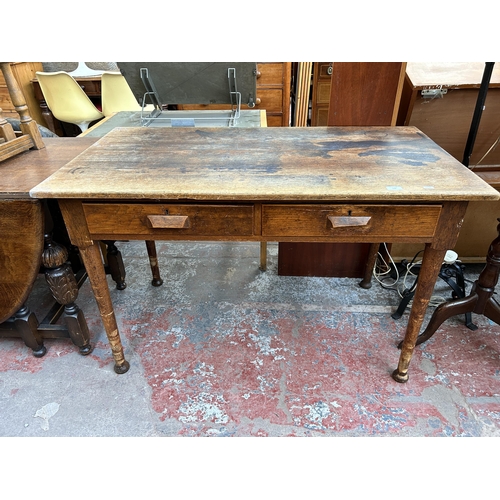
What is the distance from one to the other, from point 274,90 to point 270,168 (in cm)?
290

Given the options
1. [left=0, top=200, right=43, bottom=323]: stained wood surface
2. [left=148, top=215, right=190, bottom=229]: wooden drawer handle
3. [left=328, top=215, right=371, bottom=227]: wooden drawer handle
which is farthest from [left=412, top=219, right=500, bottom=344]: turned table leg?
[left=0, top=200, right=43, bottom=323]: stained wood surface

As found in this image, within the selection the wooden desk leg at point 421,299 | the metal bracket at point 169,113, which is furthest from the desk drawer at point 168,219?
the metal bracket at point 169,113

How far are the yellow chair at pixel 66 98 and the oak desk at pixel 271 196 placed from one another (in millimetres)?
2411

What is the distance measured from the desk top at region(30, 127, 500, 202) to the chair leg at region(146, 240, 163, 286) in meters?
0.62

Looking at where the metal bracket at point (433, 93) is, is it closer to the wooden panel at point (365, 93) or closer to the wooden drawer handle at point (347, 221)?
the wooden panel at point (365, 93)

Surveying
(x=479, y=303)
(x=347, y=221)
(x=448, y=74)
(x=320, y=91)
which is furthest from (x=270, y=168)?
(x=320, y=91)

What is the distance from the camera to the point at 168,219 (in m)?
1.11

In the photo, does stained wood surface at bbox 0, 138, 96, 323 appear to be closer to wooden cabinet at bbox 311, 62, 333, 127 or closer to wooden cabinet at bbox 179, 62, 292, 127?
wooden cabinet at bbox 179, 62, 292, 127

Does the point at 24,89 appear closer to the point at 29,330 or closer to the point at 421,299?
the point at 29,330

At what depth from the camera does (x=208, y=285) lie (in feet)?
6.71

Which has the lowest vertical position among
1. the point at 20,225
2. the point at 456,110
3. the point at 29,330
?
the point at 29,330

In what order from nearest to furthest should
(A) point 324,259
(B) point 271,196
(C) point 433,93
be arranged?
(B) point 271,196
(C) point 433,93
(A) point 324,259

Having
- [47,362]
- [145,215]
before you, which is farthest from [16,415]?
[145,215]

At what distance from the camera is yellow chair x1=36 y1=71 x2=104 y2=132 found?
316 centimetres
